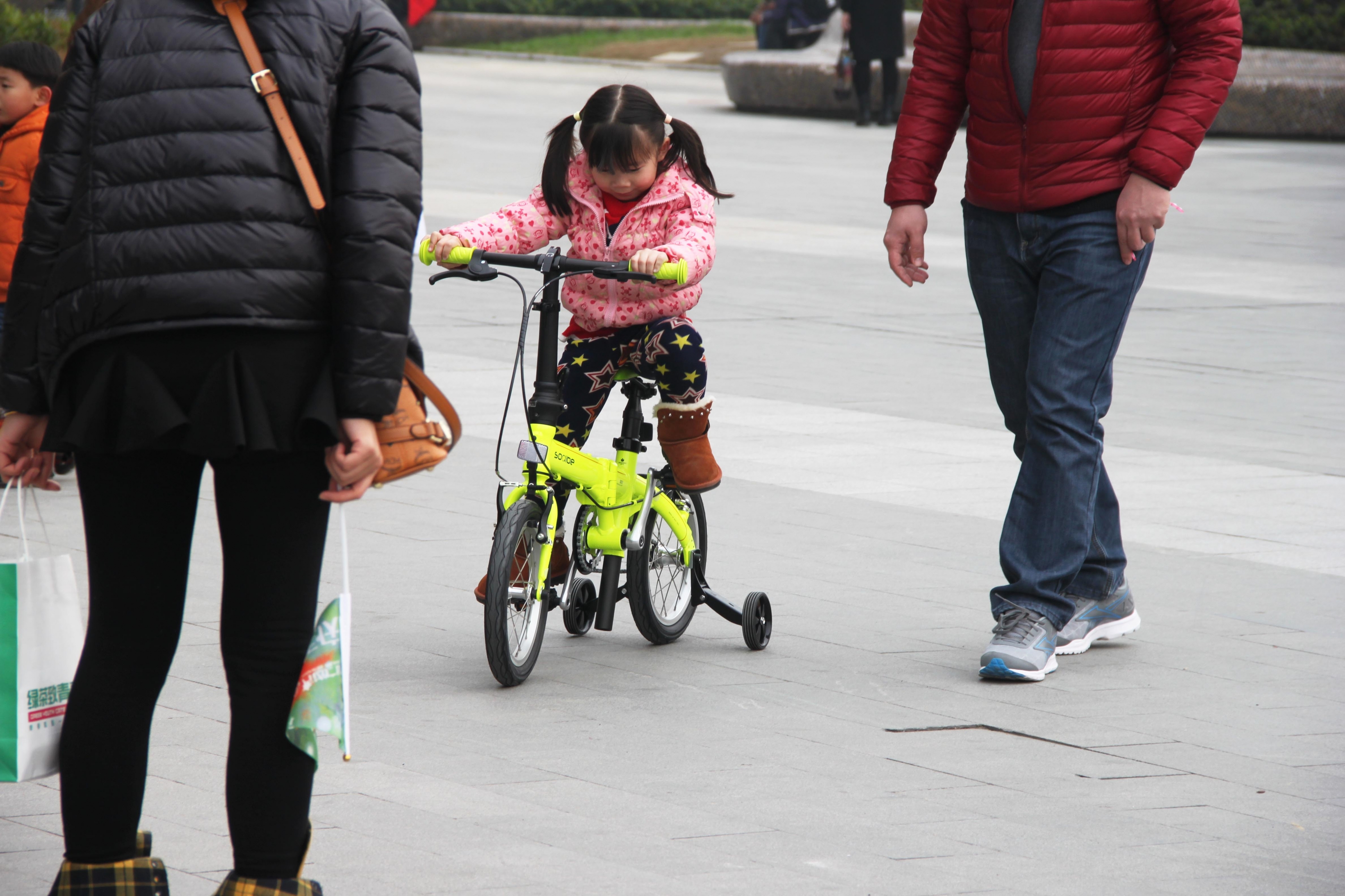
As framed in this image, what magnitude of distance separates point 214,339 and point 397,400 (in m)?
0.26

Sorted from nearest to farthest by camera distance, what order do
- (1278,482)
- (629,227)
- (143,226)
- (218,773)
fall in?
(143,226) → (218,773) → (629,227) → (1278,482)

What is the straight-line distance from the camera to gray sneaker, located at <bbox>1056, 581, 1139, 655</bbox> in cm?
501

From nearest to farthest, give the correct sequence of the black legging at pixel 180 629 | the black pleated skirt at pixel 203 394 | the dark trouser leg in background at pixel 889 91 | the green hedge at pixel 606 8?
the black pleated skirt at pixel 203 394 → the black legging at pixel 180 629 → the dark trouser leg in background at pixel 889 91 → the green hedge at pixel 606 8

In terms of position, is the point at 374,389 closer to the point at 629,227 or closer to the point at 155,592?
the point at 155,592

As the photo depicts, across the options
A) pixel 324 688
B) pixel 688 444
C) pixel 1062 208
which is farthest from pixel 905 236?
pixel 324 688

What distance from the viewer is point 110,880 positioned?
9.29 ft

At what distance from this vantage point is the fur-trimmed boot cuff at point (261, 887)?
9.14 ft

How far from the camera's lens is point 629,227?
185 inches

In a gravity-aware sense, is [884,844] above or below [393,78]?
below

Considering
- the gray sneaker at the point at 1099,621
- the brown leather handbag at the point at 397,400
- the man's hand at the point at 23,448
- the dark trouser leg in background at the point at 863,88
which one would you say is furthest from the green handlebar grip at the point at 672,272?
the dark trouser leg in background at the point at 863,88

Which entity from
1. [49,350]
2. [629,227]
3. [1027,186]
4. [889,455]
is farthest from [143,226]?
[889,455]

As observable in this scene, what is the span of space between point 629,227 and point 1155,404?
4553mm

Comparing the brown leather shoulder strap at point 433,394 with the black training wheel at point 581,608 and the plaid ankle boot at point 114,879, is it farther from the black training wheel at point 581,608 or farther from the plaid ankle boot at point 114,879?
the black training wheel at point 581,608

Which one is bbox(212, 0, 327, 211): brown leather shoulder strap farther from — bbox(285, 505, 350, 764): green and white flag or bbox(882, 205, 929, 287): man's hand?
bbox(882, 205, 929, 287): man's hand
